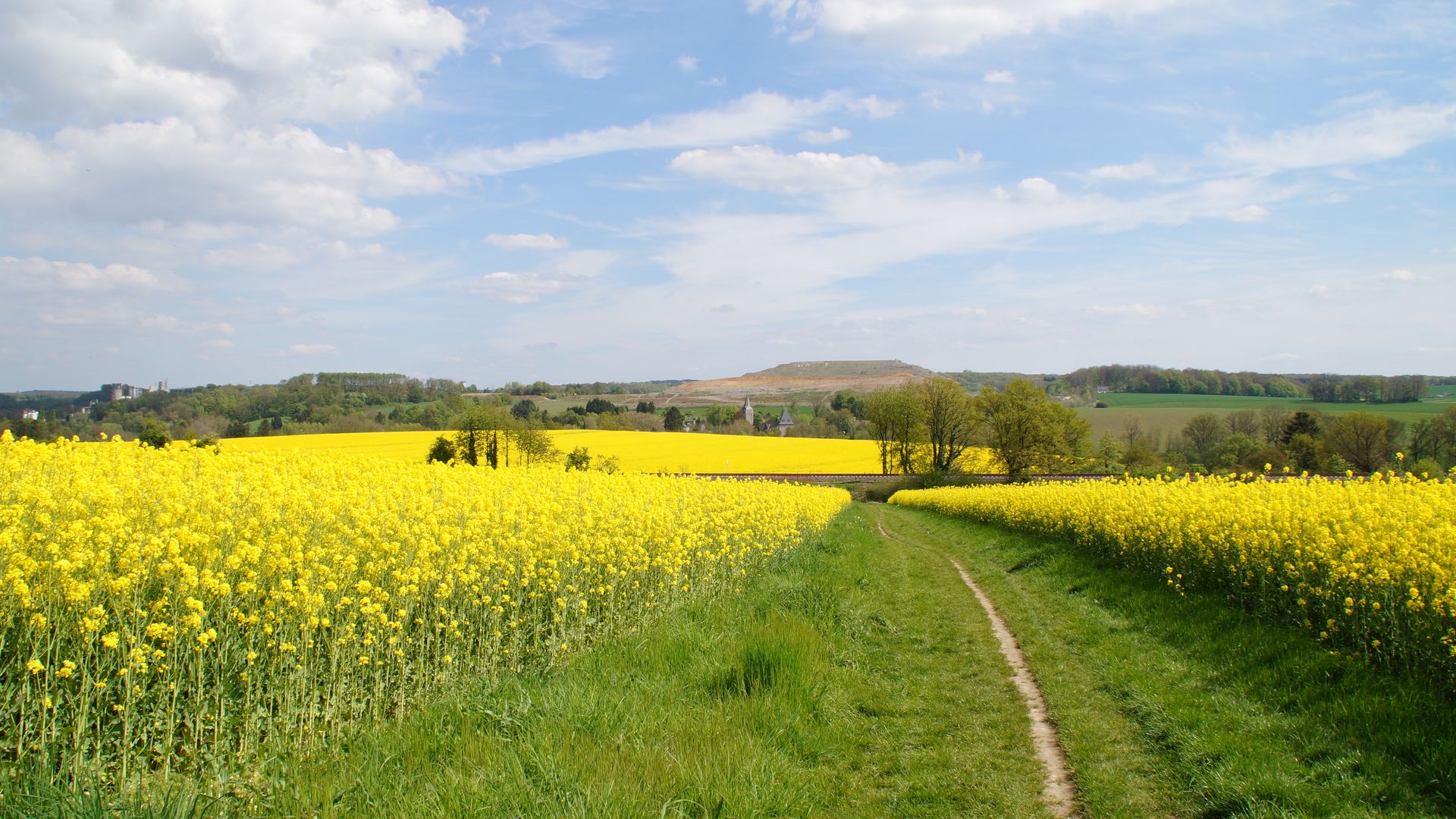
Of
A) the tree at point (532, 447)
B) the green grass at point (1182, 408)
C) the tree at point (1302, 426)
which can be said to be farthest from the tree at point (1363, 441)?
the tree at point (532, 447)

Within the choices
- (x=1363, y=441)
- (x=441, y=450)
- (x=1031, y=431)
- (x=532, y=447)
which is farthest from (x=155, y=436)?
(x=1363, y=441)

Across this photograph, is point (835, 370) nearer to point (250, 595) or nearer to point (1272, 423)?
point (1272, 423)

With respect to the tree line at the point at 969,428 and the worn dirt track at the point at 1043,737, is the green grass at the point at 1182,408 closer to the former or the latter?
the tree line at the point at 969,428

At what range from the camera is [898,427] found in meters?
69.1

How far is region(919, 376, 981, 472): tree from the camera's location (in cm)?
6775

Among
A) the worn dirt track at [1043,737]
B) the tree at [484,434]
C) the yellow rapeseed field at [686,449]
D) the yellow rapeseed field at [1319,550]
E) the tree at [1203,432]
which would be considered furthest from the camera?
the tree at [1203,432]

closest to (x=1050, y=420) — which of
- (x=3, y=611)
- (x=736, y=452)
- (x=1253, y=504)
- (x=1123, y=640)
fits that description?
(x=736, y=452)

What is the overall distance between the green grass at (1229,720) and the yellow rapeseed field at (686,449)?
40825mm

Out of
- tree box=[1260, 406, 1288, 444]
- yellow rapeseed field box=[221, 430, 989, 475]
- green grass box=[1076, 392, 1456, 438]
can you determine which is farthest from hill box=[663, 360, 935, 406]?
tree box=[1260, 406, 1288, 444]

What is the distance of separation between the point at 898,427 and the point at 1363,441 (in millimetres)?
31875

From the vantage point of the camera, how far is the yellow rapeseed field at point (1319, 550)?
736 cm

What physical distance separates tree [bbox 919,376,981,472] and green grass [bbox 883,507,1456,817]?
58.8 meters

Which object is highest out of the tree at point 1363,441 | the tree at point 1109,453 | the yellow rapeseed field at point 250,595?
the yellow rapeseed field at point 250,595

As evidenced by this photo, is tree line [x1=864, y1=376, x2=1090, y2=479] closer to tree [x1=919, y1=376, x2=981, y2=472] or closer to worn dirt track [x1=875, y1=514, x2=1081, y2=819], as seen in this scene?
tree [x1=919, y1=376, x2=981, y2=472]
